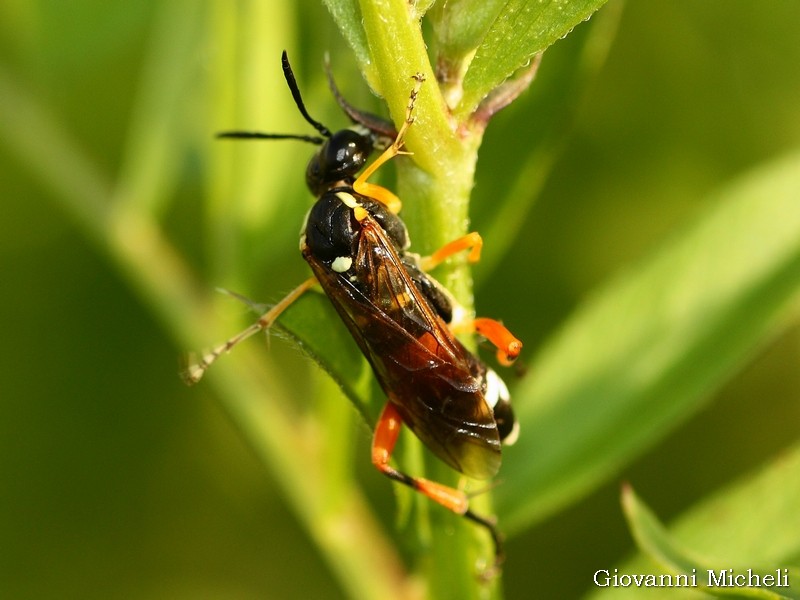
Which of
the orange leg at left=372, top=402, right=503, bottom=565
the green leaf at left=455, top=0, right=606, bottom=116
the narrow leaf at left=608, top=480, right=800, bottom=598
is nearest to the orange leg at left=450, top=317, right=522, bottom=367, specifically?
the orange leg at left=372, top=402, right=503, bottom=565

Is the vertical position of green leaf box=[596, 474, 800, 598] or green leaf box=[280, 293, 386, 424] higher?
green leaf box=[280, 293, 386, 424]

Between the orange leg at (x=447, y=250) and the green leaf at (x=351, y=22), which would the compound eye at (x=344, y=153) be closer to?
the orange leg at (x=447, y=250)

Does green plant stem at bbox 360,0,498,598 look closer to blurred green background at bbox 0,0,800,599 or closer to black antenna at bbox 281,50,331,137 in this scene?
black antenna at bbox 281,50,331,137

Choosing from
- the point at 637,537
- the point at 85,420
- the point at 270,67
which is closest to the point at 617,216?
the point at 270,67

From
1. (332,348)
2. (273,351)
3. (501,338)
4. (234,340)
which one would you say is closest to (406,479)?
(332,348)

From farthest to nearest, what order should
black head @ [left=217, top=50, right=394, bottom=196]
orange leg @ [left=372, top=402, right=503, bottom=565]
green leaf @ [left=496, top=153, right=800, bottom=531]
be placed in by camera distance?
black head @ [left=217, top=50, right=394, bottom=196] < green leaf @ [left=496, top=153, right=800, bottom=531] < orange leg @ [left=372, top=402, right=503, bottom=565]

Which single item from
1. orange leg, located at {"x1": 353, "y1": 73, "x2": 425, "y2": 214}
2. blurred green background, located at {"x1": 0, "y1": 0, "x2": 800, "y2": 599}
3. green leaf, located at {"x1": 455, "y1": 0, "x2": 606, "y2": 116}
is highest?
green leaf, located at {"x1": 455, "y1": 0, "x2": 606, "y2": 116}
